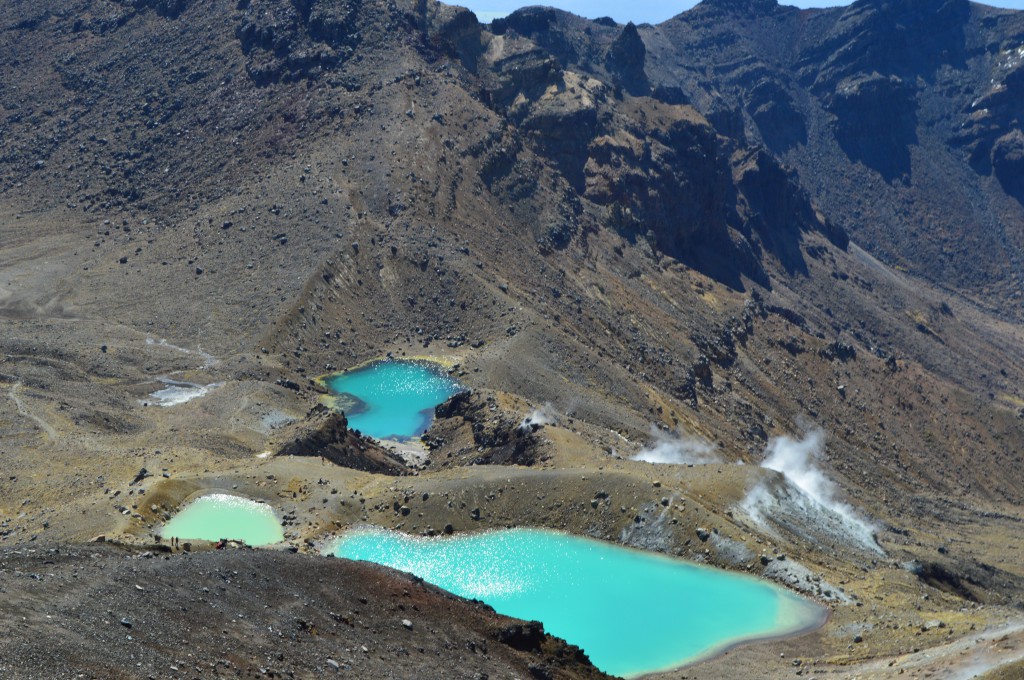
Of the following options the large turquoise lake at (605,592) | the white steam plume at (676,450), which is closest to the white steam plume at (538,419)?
the white steam plume at (676,450)

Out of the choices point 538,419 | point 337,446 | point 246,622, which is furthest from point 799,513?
point 246,622

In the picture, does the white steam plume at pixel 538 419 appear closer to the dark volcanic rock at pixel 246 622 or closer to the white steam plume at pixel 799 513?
the white steam plume at pixel 799 513

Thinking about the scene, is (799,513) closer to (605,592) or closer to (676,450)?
(605,592)

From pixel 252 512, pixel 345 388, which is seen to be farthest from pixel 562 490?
pixel 345 388

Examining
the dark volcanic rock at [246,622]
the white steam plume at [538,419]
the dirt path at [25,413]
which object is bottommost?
the dark volcanic rock at [246,622]

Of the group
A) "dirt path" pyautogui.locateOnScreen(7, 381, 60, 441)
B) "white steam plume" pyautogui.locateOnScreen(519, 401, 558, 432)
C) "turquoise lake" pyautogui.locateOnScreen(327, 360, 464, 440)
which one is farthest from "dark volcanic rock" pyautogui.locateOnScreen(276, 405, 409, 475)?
"dirt path" pyautogui.locateOnScreen(7, 381, 60, 441)

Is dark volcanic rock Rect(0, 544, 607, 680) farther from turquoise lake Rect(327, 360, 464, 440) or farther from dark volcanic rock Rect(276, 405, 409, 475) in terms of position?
turquoise lake Rect(327, 360, 464, 440)
